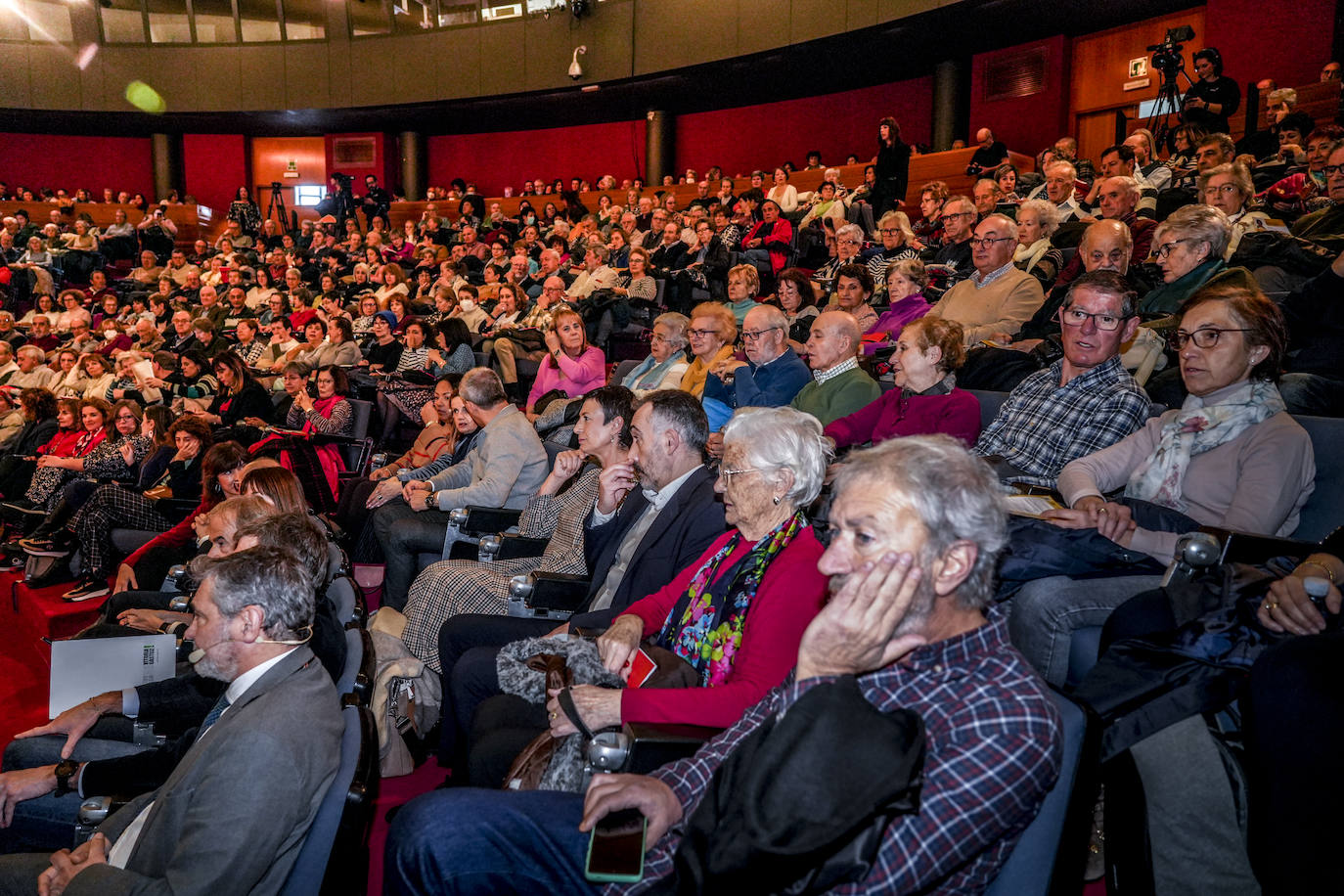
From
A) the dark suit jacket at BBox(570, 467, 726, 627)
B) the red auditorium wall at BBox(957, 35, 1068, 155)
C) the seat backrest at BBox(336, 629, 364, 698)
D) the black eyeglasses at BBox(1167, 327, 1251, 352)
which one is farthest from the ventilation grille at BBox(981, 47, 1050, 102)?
the seat backrest at BBox(336, 629, 364, 698)

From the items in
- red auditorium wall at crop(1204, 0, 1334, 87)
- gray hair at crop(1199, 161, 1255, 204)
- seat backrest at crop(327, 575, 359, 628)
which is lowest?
seat backrest at crop(327, 575, 359, 628)

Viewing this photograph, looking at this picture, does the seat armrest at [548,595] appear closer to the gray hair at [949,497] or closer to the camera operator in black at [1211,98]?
the gray hair at [949,497]

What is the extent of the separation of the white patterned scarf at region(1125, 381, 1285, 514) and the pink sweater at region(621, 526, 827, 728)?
1.07m

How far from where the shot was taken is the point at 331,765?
1.45m

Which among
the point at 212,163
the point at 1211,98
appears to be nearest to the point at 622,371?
the point at 1211,98

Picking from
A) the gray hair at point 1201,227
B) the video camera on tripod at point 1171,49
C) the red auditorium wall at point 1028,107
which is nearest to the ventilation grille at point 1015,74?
the red auditorium wall at point 1028,107

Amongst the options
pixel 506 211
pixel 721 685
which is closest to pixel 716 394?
pixel 721 685

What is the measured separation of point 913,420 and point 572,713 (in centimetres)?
164

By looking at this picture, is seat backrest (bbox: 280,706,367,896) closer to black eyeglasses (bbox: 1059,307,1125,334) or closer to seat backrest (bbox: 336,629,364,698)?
seat backrest (bbox: 336,629,364,698)

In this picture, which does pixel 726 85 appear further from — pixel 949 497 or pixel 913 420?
pixel 949 497

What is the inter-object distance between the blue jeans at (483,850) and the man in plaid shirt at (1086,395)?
1.66 metres

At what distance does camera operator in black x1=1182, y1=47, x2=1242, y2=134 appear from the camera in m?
6.03

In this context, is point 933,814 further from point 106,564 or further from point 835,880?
point 106,564

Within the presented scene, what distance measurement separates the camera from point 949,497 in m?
1.20
